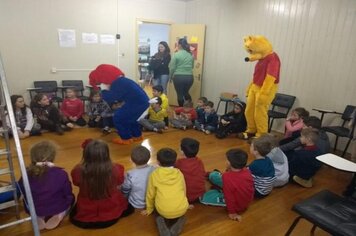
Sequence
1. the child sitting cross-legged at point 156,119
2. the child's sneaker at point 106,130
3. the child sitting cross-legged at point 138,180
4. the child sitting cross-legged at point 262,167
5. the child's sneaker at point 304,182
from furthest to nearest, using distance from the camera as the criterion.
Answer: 1. the child sitting cross-legged at point 156,119
2. the child's sneaker at point 106,130
3. the child's sneaker at point 304,182
4. the child sitting cross-legged at point 262,167
5. the child sitting cross-legged at point 138,180

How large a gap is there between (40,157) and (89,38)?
152 inches

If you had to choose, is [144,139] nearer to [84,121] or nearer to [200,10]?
[84,121]

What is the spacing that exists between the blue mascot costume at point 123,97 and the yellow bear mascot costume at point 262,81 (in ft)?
5.41

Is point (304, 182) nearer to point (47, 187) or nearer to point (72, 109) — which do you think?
point (47, 187)

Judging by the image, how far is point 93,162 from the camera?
186 cm

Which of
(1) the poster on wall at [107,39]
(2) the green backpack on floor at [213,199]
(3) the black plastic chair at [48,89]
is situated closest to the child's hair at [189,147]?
(2) the green backpack on floor at [213,199]

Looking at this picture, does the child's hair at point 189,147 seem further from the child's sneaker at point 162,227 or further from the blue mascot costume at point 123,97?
the blue mascot costume at point 123,97

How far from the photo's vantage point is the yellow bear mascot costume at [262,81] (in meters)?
3.80

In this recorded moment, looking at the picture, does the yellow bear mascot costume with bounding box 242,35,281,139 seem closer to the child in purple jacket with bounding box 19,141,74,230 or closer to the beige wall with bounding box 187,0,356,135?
the beige wall with bounding box 187,0,356,135

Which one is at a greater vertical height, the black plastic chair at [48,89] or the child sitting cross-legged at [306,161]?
the black plastic chair at [48,89]

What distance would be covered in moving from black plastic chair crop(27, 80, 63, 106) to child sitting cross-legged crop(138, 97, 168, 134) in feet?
5.50

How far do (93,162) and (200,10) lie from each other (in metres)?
4.98

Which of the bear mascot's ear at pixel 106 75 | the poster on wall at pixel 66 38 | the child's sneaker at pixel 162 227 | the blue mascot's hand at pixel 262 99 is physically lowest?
the child's sneaker at pixel 162 227

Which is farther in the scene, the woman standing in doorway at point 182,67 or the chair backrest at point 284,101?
the woman standing in doorway at point 182,67
